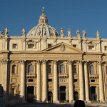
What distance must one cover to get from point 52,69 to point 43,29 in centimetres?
2322

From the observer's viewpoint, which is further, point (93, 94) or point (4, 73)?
point (93, 94)

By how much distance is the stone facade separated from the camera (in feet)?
146

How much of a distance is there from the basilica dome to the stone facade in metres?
18.9

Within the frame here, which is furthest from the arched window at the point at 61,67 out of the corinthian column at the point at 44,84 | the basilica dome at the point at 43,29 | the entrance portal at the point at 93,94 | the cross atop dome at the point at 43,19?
the cross atop dome at the point at 43,19

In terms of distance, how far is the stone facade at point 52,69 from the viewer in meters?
44.6

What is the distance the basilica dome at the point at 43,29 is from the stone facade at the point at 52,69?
18.9 metres

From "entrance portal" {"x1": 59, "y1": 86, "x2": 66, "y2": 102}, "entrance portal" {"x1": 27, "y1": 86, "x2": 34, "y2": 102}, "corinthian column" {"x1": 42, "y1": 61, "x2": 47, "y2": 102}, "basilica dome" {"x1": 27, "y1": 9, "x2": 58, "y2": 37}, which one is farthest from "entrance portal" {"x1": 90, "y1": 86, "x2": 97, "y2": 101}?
"basilica dome" {"x1": 27, "y1": 9, "x2": 58, "y2": 37}

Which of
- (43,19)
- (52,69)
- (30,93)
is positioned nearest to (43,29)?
(43,19)

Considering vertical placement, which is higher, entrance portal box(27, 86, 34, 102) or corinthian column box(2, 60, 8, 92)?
corinthian column box(2, 60, 8, 92)

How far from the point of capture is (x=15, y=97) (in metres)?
43.9

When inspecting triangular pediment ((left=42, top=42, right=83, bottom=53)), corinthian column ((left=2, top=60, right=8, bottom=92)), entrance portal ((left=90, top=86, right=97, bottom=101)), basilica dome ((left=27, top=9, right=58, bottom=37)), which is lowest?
entrance portal ((left=90, top=86, right=97, bottom=101))

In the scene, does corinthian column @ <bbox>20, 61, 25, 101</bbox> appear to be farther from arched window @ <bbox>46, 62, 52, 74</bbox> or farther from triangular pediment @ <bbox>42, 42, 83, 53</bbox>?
triangular pediment @ <bbox>42, 42, 83, 53</bbox>

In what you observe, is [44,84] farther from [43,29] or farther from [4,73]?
[43,29]

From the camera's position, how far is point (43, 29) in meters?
67.4
